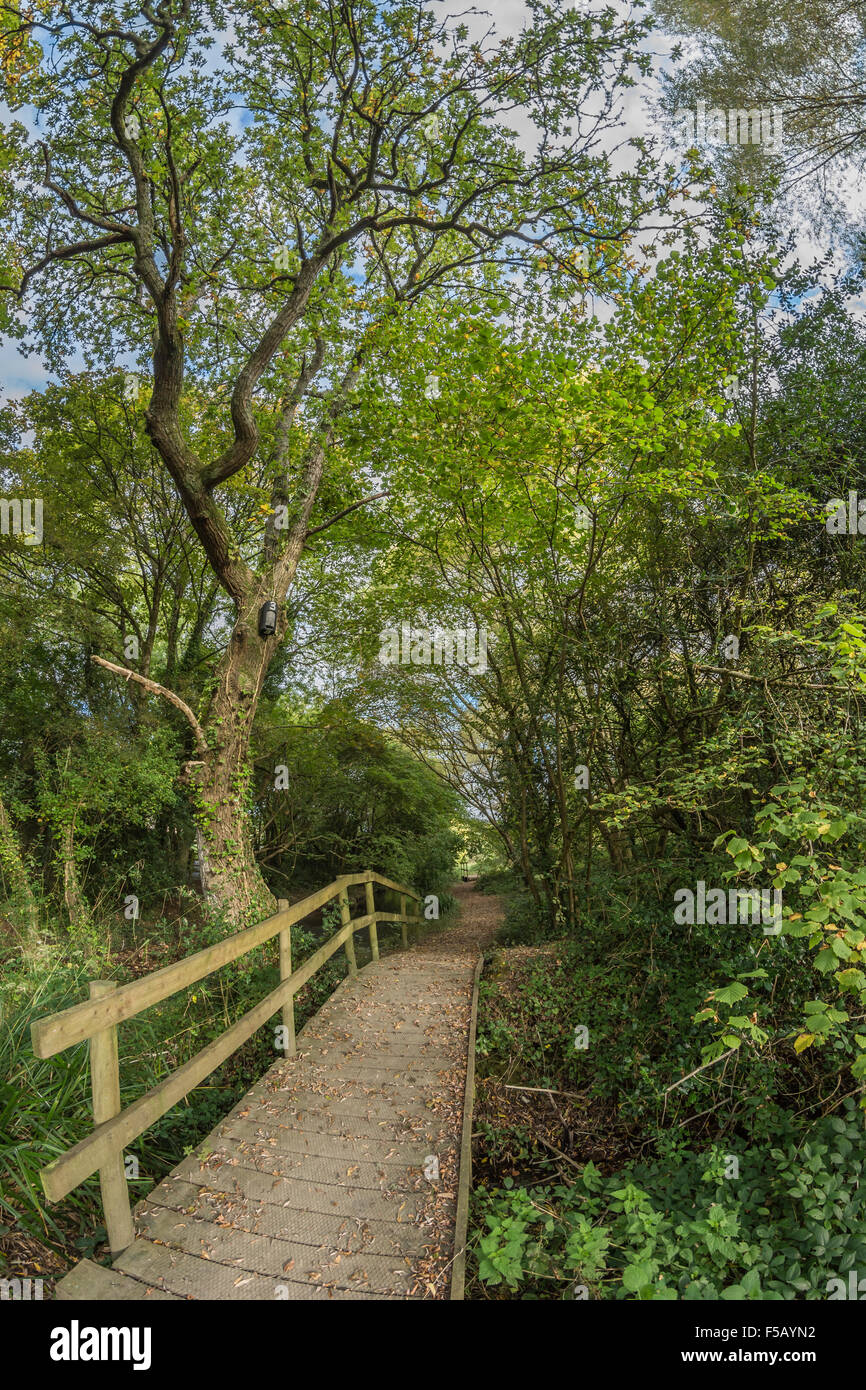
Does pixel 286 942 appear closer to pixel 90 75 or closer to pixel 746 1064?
pixel 746 1064

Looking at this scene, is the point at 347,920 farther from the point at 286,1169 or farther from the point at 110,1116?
the point at 110,1116

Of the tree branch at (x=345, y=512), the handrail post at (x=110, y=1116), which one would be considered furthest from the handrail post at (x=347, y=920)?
the tree branch at (x=345, y=512)

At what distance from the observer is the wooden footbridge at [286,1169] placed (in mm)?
2643

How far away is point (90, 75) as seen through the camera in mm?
6773

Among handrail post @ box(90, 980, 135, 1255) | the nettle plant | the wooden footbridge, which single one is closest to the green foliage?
the wooden footbridge

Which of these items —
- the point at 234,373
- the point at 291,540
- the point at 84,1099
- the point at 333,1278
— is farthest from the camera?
the point at 234,373

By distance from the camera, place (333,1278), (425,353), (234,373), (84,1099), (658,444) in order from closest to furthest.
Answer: (333,1278)
(84,1099)
(658,444)
(425,353)
(234,373)

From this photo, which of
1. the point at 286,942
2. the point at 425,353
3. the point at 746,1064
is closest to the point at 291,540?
the point at 425,353

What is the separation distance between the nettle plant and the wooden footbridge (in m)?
1.57

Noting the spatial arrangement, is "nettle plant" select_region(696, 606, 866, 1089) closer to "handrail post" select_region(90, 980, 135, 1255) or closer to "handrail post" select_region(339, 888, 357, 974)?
"handrail post" select_region(90, 980, 135, 1255)

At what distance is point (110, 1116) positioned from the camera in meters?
2.75

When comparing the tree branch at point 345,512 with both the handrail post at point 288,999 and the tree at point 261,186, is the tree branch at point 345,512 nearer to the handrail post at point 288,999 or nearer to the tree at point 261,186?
the tree at point 261,186

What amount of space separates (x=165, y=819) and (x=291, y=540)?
637 cm

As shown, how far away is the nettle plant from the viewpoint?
2.73m
